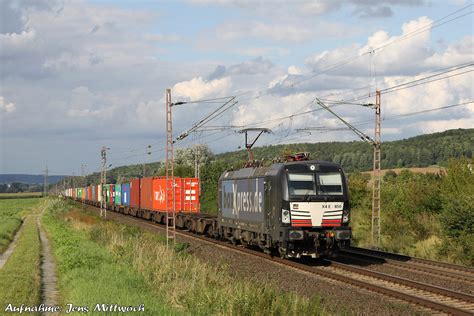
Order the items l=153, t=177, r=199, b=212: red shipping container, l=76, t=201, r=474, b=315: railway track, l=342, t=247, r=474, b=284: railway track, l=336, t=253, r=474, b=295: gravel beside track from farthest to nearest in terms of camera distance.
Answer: l=153, t=177, r=199, b=212: red shipping container < l=342, t=247, r=474, b=284: railway track < l=336, t=253, r=474, b=295: gravel beside track < l=76, t=201, r=474, b=315: railway track

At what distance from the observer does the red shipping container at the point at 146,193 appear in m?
53.9

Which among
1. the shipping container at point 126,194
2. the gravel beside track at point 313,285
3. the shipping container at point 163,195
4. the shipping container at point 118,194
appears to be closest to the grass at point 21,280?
the gravel beside track at point 313,285

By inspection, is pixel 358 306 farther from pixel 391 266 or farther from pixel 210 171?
pixel 210 171

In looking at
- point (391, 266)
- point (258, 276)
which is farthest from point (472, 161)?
point (258, 276)

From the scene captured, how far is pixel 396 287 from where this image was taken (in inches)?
757

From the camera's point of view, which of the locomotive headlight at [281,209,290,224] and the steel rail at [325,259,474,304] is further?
the locomotive headlight at [281,209,290,224]

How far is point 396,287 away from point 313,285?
2483 millimetres

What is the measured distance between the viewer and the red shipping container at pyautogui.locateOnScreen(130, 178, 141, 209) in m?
61.4

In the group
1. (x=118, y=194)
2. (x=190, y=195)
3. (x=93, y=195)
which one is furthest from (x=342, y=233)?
(x=93, y=195)

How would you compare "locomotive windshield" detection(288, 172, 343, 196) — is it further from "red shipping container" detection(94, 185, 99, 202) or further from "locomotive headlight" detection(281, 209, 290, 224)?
"red shipping container" detection(94, 185, 99, 202)

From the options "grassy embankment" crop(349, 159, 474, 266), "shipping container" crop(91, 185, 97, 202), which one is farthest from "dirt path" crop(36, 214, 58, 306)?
"shipping container" crop(91, 185, 97, 202)

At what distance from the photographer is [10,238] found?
4419 cm

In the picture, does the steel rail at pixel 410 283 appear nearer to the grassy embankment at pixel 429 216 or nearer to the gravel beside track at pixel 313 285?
the gravel beside track at pixel 313 285

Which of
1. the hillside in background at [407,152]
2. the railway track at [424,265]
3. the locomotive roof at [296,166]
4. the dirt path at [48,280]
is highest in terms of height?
the hillside in background at [407,152]
